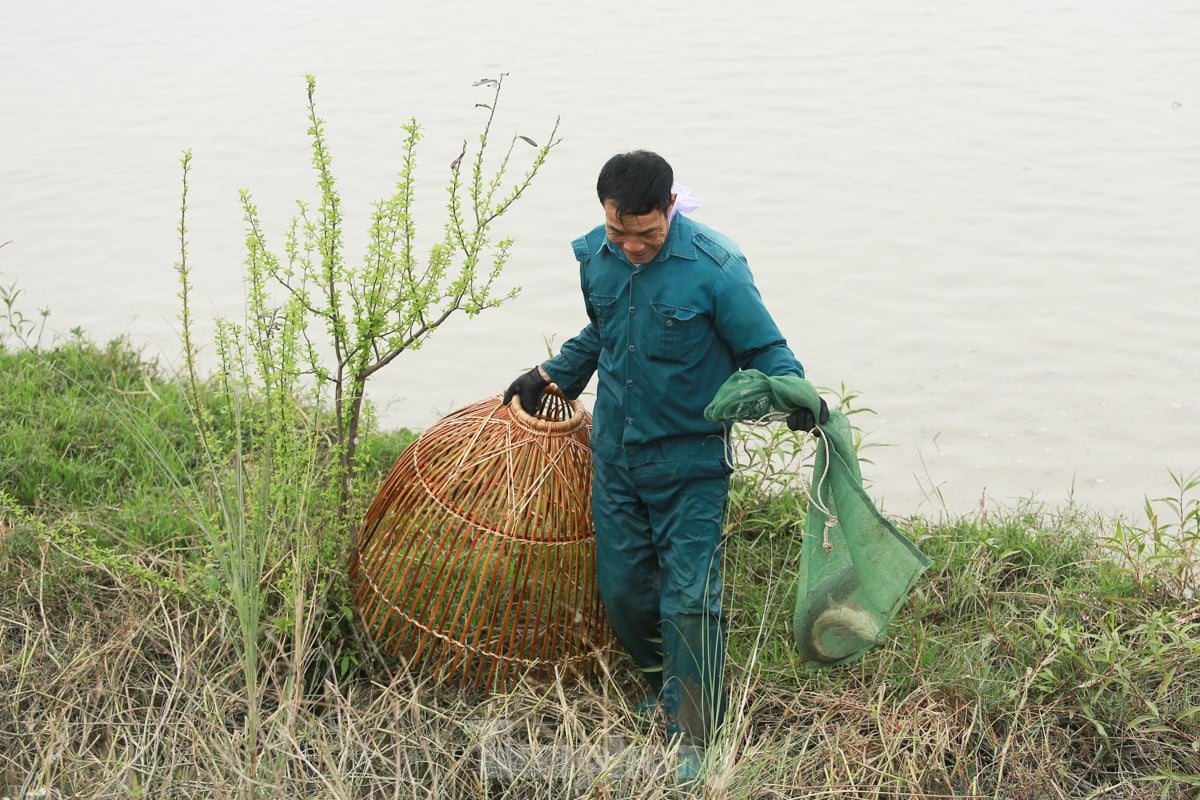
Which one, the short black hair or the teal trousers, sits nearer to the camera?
the short black hair

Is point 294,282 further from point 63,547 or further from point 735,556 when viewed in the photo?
point 735,556

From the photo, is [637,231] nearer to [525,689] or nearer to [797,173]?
[525,689]

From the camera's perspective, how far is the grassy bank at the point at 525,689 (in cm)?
Result: 303

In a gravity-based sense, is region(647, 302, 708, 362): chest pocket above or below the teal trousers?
above

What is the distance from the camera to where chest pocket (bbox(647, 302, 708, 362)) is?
3.09 meters

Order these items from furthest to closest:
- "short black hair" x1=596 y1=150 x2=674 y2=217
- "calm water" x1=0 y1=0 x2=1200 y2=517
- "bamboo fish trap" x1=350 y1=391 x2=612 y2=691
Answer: "calm water" x1=0 y1=0 x2=1200 y2=517 → "bamboo fish trap" x1=350 y1=391 x2=612 y2=691 → "short black hair" x1=596 y1=150 x2=674 y2=217

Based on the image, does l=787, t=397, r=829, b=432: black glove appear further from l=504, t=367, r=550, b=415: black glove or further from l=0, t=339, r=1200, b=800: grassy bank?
l=504, t=367, r=550, b=415: black glove

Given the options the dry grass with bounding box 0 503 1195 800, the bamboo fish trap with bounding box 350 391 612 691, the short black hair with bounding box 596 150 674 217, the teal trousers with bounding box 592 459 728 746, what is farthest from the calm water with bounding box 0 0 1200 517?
the short black hair with bounding box 596 150 674 217

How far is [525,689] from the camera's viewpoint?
3395 millimetres

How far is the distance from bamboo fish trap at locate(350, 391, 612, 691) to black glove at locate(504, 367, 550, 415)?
0.09 feet

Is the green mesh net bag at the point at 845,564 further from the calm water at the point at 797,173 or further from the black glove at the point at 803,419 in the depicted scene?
the calm water at the point at 797,173

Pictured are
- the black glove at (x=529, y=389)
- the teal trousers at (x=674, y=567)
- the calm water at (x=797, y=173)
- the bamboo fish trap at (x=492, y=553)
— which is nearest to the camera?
the teal trousers at (x=674, y=567)

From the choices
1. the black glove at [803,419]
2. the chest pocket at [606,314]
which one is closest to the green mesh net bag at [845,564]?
the black glove at [803,419]

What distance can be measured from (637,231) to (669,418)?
475 mm
